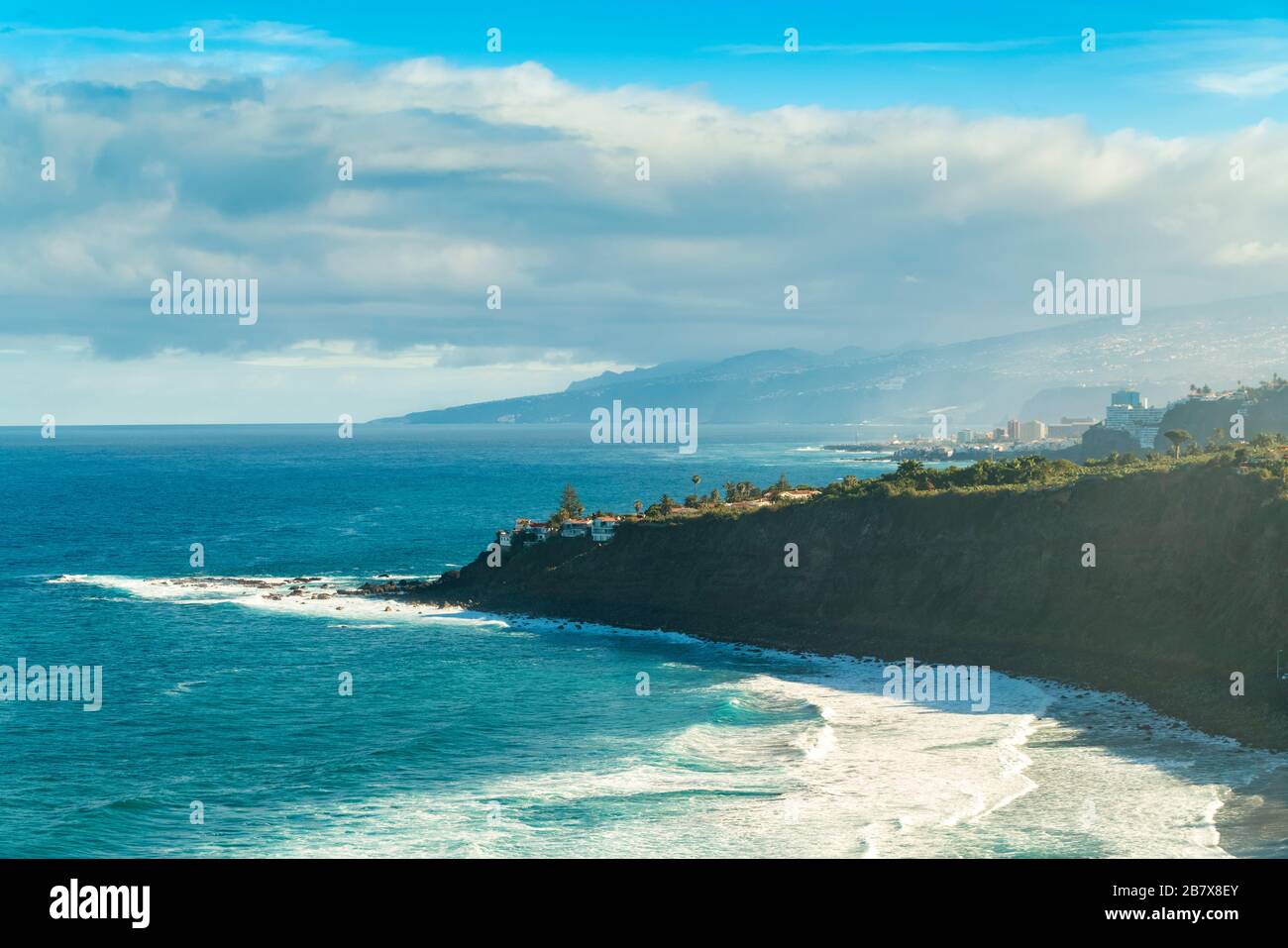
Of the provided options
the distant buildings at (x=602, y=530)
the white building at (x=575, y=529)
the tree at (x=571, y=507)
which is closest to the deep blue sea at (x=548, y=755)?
the distant buildings at (x=602, y=530)

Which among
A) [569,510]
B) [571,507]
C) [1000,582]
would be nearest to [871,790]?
[1000,582]

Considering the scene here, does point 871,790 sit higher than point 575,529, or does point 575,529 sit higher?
point 575,529

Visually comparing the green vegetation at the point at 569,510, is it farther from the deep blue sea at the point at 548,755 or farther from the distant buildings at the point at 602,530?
the deep blue sea at the point at 548,755

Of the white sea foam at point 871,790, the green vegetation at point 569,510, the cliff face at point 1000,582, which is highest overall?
the green vegetation at point 569,510

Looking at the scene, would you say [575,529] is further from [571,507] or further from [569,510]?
[571,507]

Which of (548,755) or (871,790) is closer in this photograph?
(871,790)

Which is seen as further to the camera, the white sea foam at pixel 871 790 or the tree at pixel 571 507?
the tree at pixel 571 507

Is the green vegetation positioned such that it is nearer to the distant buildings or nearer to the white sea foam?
the distant buildings

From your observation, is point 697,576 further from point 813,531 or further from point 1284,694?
point 1284,694

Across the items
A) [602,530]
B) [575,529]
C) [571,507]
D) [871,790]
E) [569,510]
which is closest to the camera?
[871,790]
